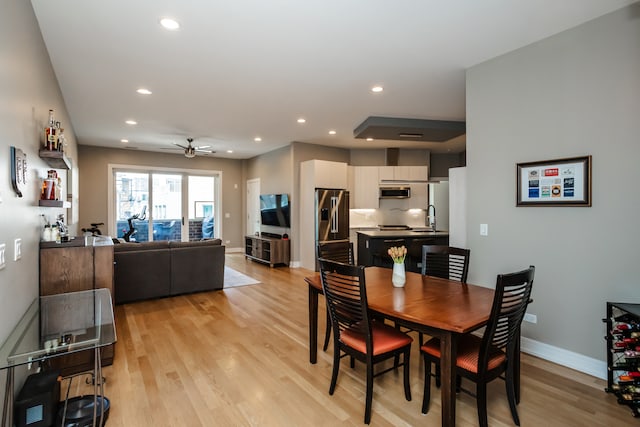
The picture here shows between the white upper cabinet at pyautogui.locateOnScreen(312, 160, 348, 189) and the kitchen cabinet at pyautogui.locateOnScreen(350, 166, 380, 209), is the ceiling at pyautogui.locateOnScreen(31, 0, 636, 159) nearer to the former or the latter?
the white upper cabinet at pyautogui.locateOnScreen(312, 160, 348, 189)

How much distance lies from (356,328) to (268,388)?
82 centimetres

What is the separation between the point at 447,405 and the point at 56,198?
3.37m

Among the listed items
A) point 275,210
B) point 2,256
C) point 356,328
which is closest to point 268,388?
point 356,328

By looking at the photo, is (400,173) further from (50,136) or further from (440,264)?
(50,136)

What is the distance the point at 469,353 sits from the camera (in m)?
2.01

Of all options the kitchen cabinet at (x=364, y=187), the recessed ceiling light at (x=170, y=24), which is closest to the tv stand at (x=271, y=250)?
the kitchen cabinet at (x=364, y=187)

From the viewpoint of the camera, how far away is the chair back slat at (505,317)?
1.73 m

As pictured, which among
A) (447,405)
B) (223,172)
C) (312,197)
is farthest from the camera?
(223,172)

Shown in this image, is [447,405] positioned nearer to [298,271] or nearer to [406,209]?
[298,271]

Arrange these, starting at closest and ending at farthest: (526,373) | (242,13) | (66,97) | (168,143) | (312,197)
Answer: (242,13)
(526,373)
(66,97)
(312,197)
(168,143)

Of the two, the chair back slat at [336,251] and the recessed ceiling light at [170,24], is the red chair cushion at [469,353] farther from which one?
the recessed ceiling light at [170,24]

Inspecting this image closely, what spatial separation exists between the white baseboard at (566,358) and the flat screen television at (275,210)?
521 cm

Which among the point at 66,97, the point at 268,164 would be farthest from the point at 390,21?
the point at 268,164

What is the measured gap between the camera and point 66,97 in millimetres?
4258
